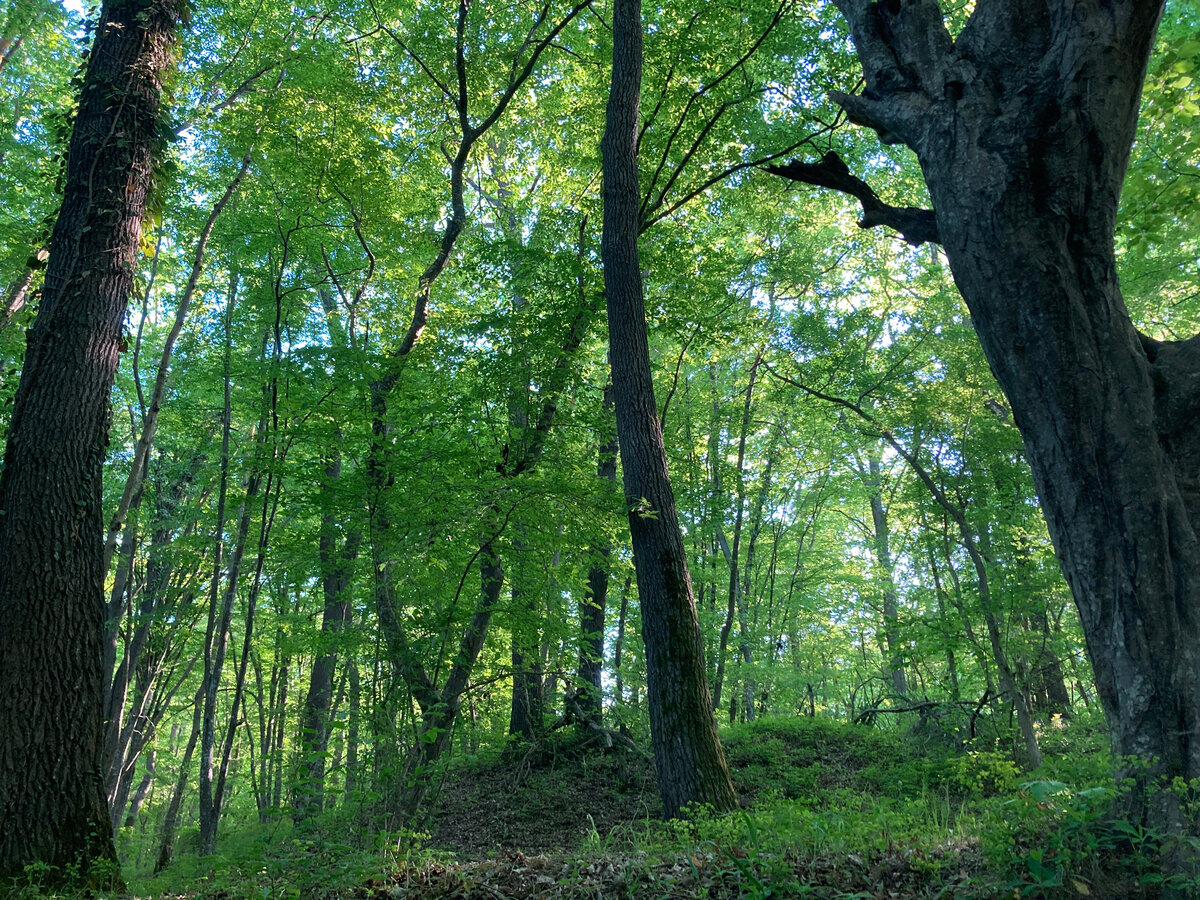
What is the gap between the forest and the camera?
360cm

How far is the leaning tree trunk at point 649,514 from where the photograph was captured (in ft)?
18.9

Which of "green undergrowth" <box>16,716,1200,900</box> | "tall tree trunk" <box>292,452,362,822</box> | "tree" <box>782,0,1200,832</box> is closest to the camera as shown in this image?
"green undergrowth" <box>16,716,1200,900</box>

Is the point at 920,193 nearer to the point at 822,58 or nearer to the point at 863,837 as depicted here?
the point at 822,58

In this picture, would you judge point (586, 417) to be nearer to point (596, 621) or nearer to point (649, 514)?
point (649, 514)

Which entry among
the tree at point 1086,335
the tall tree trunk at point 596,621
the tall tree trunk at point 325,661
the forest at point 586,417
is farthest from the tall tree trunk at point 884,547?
the tree at point 1086,335

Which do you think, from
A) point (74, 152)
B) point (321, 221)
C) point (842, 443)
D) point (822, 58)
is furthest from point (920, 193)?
point (74, 152)

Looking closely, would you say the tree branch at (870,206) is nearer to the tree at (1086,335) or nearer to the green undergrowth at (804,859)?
the tree at (1086,335)

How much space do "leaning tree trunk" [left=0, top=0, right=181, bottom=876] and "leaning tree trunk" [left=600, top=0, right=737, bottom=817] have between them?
407 centimetres

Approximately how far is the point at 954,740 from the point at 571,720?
17.9ft

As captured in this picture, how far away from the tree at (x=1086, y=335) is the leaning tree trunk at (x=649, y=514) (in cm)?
311

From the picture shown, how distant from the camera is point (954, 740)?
30.3 ft

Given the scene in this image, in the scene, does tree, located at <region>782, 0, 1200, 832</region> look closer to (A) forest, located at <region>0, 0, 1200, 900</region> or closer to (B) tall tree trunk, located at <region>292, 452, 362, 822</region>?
(A) forest, located at <region>0, 0, 1200, 900</region>

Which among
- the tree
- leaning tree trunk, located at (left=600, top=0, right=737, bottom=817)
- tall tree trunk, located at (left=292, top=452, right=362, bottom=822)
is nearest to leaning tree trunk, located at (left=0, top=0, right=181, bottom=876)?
tall tree trunk, located at (left=292, top=452, right=362, bottom=822)

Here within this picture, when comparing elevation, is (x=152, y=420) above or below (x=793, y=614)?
above
